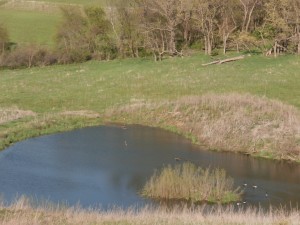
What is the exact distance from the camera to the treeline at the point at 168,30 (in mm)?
52531

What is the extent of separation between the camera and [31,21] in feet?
265

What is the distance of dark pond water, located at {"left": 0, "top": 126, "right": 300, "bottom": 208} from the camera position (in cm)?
2123

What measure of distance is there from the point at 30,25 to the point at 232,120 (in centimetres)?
5443

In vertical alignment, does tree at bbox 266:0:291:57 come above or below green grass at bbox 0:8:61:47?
above

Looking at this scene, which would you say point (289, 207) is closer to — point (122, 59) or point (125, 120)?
point (125, 120)

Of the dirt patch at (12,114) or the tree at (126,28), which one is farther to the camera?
the tree at (126,28)

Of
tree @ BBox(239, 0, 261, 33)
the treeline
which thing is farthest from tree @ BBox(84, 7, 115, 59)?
tree @ BBox(239, 0, 261, 33)

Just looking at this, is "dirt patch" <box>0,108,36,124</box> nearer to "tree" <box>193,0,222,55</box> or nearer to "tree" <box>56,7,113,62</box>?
"tree" <box>193,0,222,55</box>

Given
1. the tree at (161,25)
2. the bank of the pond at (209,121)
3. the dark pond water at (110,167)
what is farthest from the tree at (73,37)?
the dark pond water at (110,167)

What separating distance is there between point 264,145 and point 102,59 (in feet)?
123

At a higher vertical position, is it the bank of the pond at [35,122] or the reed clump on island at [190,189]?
the reed clump on island at [190,189]

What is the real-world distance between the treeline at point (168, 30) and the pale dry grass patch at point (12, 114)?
76.0ft

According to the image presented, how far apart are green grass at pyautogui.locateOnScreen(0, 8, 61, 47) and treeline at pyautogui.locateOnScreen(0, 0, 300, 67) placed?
4264 millimetres

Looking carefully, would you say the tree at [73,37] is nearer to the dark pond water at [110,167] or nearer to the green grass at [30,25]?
the green grass at [30,25]
